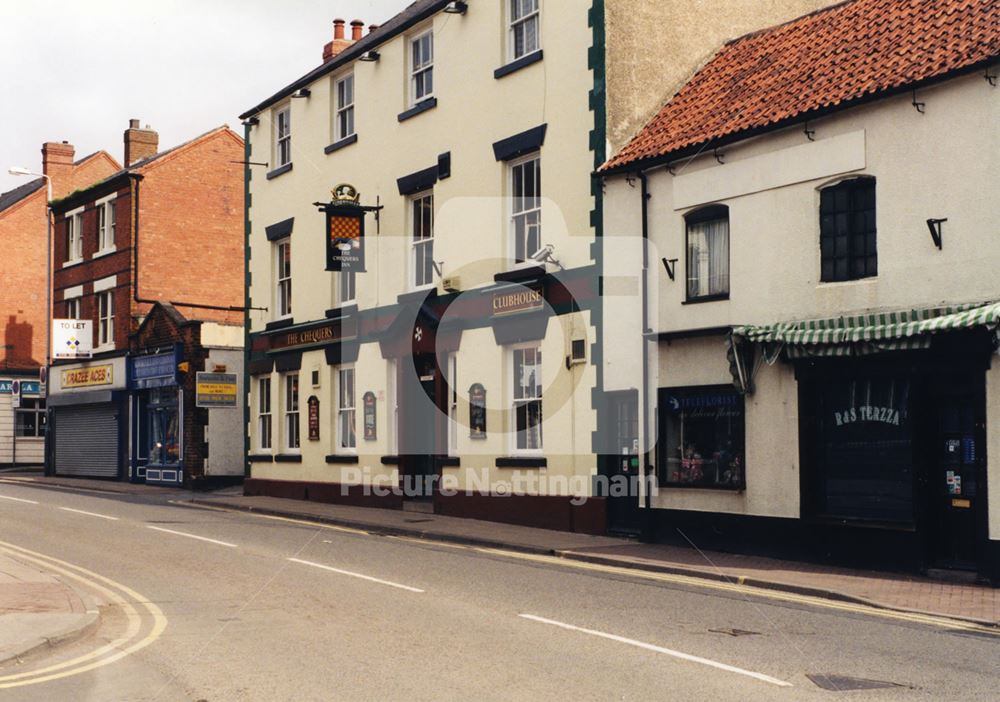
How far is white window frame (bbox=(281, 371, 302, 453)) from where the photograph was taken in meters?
30.9

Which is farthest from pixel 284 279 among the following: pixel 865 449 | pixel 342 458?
pixel 865 449

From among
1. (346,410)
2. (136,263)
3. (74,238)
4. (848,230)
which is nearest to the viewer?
(848,230)

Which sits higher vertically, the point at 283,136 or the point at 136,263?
the point at 283,136

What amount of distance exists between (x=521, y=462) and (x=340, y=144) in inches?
417

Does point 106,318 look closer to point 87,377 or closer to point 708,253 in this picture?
point 87,377

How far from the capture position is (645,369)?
2005 cm

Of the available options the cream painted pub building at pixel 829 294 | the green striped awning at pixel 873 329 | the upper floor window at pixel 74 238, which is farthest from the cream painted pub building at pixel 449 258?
the upper floor window at pixel 74 238

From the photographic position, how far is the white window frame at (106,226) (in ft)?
136

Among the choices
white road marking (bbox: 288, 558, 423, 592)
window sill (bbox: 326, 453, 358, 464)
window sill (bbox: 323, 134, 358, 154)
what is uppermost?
window sill (bbox: 323, 134, 358, 154)

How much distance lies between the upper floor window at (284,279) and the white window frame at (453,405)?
7.66 meters

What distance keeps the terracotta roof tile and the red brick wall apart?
72.9ft

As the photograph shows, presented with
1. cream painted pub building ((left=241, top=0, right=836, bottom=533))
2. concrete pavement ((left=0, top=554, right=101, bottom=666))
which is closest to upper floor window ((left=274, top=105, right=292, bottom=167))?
cream painted pub building ((left=241, top=0, right=836, bottom=533))

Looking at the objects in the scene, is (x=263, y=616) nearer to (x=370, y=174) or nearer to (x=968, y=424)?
(x=968, y=424)

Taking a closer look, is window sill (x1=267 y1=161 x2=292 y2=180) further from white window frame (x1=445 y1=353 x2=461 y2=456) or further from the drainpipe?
the drainpipe
